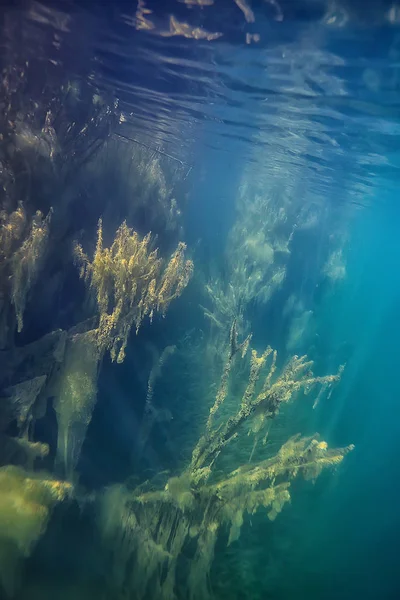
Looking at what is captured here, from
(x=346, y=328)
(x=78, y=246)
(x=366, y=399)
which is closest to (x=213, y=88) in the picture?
(x=78, y=246)

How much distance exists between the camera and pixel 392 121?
1071 cm

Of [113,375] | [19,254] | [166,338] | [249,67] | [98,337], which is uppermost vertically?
[249,67]

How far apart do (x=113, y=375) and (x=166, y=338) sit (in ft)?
8.31

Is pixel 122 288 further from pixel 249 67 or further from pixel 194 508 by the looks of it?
pixel 249 67

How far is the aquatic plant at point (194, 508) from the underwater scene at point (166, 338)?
31 mm

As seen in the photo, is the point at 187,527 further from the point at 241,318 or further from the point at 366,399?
the point at 366,399

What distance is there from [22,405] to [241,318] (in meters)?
8.21

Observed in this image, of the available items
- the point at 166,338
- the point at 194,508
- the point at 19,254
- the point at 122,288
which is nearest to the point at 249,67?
the point at 122,288

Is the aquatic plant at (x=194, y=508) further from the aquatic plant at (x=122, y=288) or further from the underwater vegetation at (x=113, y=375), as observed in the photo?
the aquatic plant at (x=122, y=288)

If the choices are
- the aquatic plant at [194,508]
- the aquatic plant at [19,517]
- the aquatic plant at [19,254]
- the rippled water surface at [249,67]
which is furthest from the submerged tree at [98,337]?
the rippled water surface at [249,67]

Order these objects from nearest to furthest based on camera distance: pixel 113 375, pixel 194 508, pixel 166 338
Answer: pixel 194 508, pixel 113 375, pixel 166 338

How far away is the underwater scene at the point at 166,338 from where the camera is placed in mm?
5684

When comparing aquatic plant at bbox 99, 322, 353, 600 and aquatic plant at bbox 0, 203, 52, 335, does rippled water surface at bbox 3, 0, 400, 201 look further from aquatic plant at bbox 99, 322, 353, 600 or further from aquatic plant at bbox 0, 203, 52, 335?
aquatic plant at bbox 99, 322, 353, 600

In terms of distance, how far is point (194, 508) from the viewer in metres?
5.86
